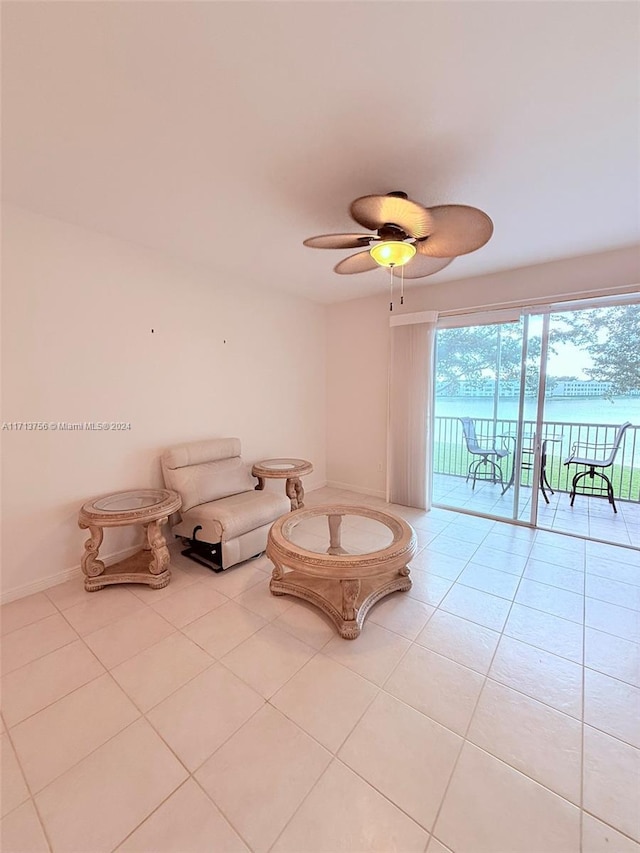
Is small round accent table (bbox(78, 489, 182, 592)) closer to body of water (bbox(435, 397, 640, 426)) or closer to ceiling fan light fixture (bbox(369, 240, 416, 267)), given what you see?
ceiling fan light fixture (bbox(369, 240, 416, 267))

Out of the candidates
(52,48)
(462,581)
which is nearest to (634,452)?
(462,581)

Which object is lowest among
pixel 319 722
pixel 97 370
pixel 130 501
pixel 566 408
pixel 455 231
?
pixel 319 722

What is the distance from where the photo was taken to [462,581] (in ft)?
8.14

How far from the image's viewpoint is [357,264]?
2268mm

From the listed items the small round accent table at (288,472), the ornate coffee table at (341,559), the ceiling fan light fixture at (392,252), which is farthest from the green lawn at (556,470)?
the ceiling fan light fixture at (392,252)

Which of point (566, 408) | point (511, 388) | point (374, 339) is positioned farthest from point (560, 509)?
point (374, 339)

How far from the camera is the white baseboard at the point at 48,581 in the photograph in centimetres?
226

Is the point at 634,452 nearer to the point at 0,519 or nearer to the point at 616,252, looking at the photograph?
the point at 616,252

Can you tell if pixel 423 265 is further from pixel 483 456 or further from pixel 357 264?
pixel 483 456

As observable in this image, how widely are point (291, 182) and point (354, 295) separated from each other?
2.44 m

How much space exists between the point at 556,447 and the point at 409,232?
414 cm

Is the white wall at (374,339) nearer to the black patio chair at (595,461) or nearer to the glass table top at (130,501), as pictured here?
the black patio chair at (595,461)

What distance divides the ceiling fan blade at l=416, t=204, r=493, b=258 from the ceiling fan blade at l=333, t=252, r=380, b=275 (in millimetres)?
318

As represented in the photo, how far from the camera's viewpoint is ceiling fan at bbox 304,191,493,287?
61.7 inches
